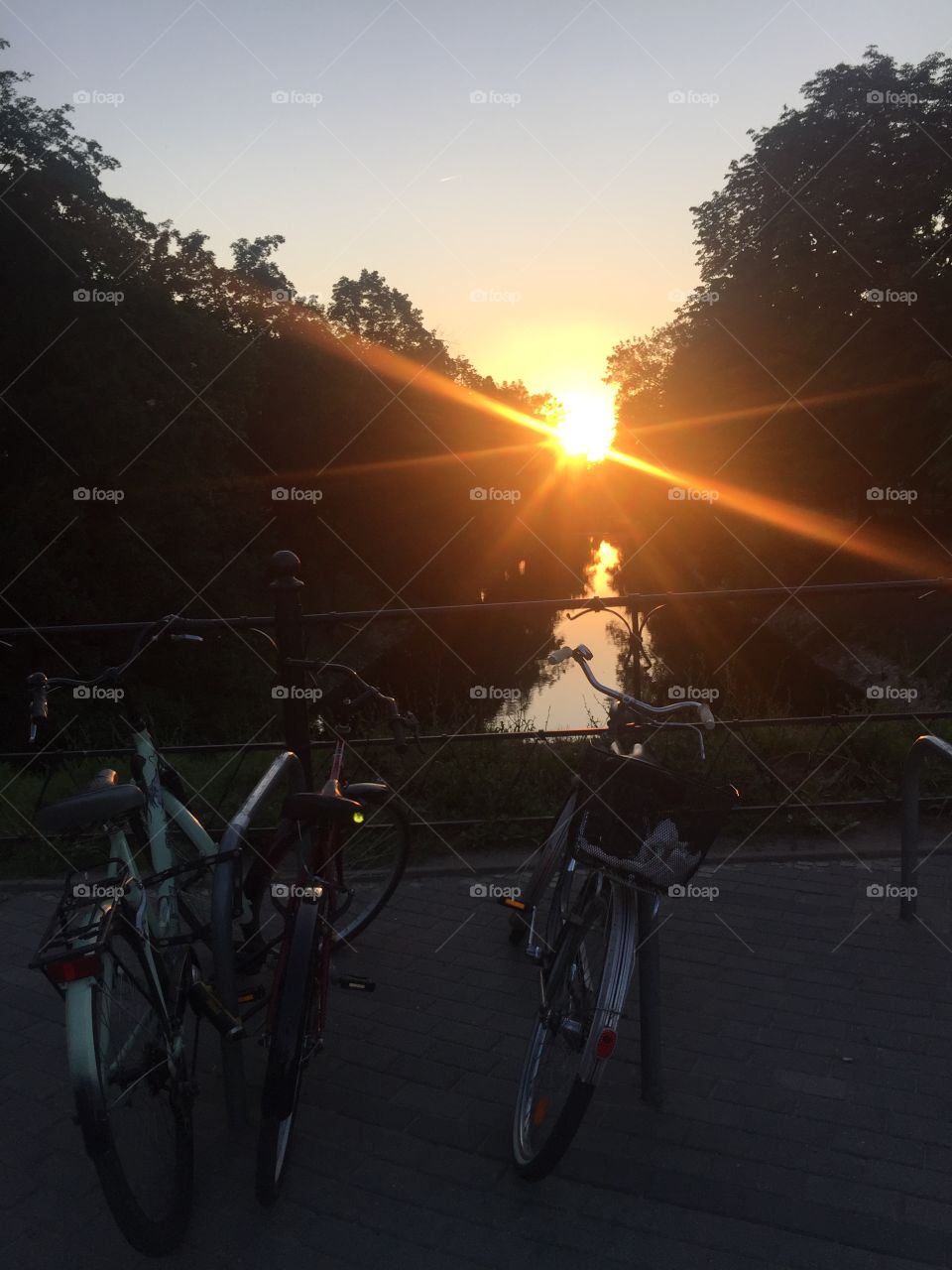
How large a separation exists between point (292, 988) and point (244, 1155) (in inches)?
30.9

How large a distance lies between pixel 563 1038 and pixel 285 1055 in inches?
31.2

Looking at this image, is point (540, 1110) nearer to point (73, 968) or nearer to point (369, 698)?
point (73, 968)

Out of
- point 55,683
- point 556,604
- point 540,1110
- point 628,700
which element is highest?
point 556,604

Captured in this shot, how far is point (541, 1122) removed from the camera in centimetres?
336

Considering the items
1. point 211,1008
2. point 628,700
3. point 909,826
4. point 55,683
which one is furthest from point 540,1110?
point 909,826

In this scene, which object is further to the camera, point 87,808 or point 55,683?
point 55,683

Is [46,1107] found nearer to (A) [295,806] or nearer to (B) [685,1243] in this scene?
(A) [295,806]

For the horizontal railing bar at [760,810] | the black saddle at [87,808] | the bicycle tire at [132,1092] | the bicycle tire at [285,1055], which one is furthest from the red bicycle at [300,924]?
the horizontal railing bar at [760,810]

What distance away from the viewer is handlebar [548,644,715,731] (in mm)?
3309

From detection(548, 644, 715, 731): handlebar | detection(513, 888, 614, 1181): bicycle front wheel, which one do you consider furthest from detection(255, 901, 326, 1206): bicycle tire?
detection(548, 644, 715, 731): handlebar

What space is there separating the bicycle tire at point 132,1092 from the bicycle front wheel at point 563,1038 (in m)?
0.96

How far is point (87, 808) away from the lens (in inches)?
123

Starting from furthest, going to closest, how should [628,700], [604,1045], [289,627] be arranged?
[289,627], [628,700], [604,1045]

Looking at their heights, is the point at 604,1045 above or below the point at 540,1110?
above
